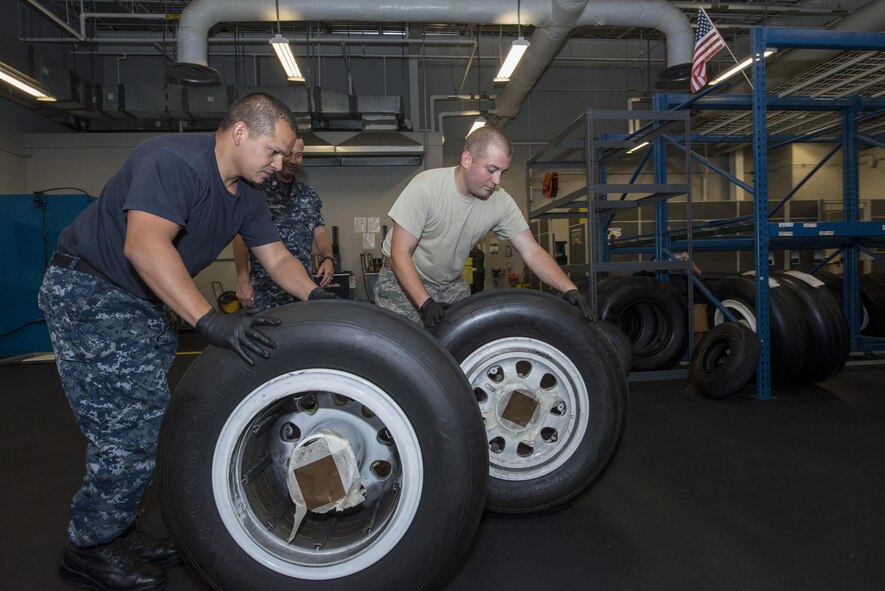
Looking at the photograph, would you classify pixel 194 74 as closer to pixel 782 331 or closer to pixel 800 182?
pixel 782 331

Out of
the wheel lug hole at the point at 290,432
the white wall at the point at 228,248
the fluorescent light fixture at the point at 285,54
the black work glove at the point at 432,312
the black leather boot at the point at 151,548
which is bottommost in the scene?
the black leather boot at the point at 151,548

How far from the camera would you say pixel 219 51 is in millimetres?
10961

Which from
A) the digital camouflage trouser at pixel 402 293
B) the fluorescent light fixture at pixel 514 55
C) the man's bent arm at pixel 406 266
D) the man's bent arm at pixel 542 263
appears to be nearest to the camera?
the man's bent arm at pixel 406 266

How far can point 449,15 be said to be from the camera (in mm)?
6961

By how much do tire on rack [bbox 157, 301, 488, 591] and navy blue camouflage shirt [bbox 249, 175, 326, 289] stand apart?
2.09 metres

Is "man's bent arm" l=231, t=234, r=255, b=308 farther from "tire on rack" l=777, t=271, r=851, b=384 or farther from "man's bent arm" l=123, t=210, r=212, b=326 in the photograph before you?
"tire on rack" l=777, t=271, r=851, b=384

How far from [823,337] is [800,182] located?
2.81m

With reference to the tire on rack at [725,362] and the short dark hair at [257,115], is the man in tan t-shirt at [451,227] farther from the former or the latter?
the tire on rack at [725,362]

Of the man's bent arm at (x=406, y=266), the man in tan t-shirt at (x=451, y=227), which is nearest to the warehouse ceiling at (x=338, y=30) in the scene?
the man in tan t-shirt at (x=451, y=227)

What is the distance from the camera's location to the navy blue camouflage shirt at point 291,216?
3.29 meters

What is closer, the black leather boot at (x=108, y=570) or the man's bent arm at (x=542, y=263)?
the black leather boot at (x=108, y=570)

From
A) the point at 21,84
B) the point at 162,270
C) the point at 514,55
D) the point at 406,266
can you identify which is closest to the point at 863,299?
the point at 514,55

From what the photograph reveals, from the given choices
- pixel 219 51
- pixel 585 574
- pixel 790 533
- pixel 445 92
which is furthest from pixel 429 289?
pixel 219 51

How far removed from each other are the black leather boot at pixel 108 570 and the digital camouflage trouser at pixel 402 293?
4.97ft
